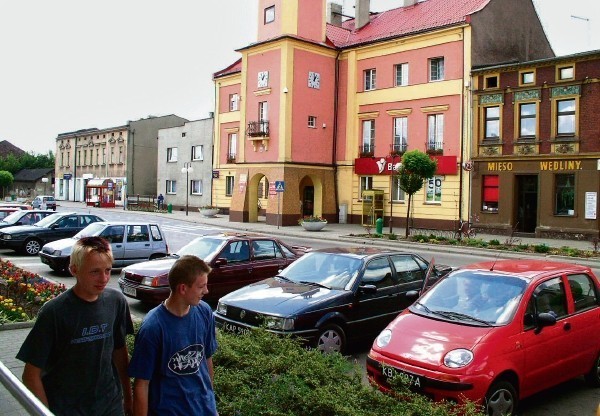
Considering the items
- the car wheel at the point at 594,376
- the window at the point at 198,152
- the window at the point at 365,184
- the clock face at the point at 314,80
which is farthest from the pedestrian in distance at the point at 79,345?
the window at the point at 198,152

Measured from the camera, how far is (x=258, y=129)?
39688 millimetres

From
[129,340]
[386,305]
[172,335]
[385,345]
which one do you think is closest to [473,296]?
[385,345]

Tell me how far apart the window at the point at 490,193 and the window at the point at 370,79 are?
10.9 meters

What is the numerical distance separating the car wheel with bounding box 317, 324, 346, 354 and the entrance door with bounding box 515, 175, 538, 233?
25.3 meters

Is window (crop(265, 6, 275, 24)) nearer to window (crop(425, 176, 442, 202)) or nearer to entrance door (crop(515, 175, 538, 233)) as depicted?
window (crop(425, 176, 442, 202))

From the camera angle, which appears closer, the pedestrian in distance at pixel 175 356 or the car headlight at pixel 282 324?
the pedestrian in distance at pixel 175 356

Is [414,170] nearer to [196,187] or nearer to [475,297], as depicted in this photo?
[475,297]

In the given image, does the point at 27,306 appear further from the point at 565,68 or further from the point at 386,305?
the point at 565,68

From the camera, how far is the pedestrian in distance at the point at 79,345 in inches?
130

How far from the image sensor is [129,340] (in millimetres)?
6098

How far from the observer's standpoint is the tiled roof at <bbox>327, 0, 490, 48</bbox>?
3519cm

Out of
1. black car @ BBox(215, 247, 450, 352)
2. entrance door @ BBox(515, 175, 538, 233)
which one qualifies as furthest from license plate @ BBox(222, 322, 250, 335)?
entrance door @ BBox(515, 175, 538, 233)

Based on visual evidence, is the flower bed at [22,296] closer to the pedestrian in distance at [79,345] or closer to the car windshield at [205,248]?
the car windshield at [205,248]

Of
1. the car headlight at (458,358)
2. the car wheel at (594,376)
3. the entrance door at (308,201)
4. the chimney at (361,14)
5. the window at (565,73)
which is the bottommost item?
the car wheel at (594,376)
